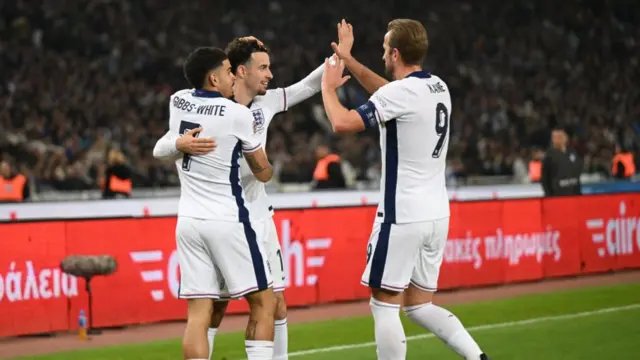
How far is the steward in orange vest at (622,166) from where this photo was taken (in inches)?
931

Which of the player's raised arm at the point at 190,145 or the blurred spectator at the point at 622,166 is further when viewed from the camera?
the blurred spectator at the point at 622,166

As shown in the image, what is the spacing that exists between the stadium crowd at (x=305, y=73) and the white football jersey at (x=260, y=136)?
Result: 1126cm

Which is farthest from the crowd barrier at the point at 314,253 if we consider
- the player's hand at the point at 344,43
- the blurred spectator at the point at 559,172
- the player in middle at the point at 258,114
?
the player's hand at the point at 344,43

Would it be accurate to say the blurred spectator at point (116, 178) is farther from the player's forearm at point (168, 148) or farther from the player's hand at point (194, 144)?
the player's hand at point (194, 144)

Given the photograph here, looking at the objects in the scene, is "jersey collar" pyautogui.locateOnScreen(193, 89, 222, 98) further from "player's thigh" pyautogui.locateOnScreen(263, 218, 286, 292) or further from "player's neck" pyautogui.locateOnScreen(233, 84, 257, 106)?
"player's thigh" pyautogui.locateOnScreen(263, 218, 286, 292)

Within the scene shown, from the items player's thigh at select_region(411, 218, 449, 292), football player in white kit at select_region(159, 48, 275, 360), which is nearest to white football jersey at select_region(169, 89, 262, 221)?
football player in white kit at select_region(159, 48, 275, 360)

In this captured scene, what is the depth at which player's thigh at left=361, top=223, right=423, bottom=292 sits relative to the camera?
6.76 metres

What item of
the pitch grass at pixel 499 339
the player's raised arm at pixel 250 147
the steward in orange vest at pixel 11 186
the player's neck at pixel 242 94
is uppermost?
the player's neck at pixel 242 94

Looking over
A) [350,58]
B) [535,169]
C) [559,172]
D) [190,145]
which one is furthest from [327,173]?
[190,145]

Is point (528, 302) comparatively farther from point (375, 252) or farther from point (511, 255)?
point (375, 252)

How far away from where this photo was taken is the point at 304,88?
7977mm

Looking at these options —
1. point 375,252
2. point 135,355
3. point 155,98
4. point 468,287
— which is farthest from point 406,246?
point 155,98

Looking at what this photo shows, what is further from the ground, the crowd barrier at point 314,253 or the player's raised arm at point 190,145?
the player's raised arm at point 190,145

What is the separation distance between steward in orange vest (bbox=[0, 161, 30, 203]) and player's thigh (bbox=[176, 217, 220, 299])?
11.0 meters
